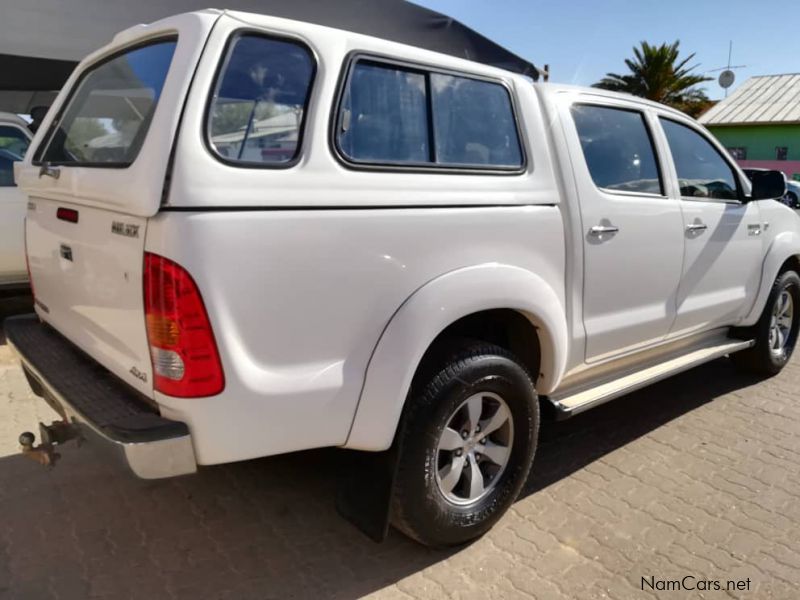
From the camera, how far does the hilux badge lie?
197 cm

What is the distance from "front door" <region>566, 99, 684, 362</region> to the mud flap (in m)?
1.25

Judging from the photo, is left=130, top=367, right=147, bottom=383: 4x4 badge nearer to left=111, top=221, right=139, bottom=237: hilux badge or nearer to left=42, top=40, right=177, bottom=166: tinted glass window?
left=111, top=221, right=139, bottom=237: hilux badge

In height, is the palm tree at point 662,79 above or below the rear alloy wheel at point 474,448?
above

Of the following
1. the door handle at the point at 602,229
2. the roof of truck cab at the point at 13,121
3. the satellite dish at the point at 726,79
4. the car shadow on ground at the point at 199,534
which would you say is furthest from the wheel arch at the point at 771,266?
the satellite dish at the point at 726,79

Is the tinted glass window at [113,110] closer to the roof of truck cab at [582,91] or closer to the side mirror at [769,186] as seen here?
the roof of truck cab at [582,91]

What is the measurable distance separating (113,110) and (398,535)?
2157 mm

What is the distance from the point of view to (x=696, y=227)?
366cm

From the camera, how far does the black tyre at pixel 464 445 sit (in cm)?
239

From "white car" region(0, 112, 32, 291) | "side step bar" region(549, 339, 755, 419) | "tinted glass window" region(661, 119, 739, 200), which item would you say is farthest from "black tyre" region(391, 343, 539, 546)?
"white car" region(0, 112, 32, 291)

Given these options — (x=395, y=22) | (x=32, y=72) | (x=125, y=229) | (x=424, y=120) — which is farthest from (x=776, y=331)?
(x=32, y=72)

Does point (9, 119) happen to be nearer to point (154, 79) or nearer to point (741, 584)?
point (154, 79)

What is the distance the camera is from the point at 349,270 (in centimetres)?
212

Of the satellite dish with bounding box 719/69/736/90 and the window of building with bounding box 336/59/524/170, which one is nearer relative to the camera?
the window of building with bounding box 336/59/524/170

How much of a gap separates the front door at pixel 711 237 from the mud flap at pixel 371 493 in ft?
7.07
